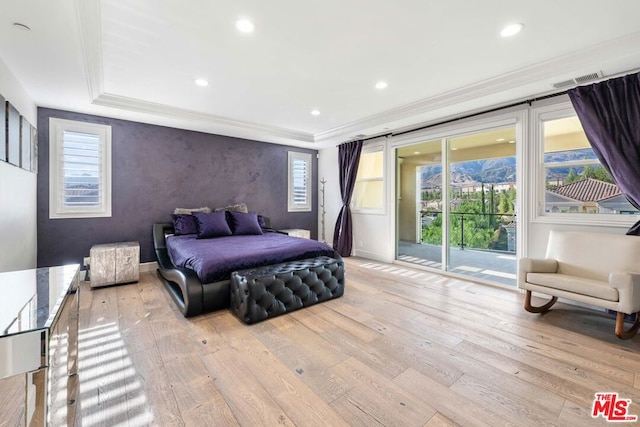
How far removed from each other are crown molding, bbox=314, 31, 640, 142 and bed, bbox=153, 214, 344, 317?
91.7 inches

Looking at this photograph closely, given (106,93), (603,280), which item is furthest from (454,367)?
(106,93)

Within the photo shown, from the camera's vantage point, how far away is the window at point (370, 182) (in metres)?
5.43

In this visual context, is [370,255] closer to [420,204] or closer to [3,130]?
[420,204]

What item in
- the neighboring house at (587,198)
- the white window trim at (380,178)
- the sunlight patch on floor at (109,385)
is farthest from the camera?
the white window trim at (380,178)

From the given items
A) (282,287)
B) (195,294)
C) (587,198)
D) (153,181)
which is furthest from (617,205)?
(153,181)

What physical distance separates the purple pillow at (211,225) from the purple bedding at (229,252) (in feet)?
0.43

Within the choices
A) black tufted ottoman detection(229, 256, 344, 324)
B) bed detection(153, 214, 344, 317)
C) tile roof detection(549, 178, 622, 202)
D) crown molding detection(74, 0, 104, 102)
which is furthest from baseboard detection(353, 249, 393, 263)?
crown molding detection(74, 0, 104, 102)

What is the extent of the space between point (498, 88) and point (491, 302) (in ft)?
8.03

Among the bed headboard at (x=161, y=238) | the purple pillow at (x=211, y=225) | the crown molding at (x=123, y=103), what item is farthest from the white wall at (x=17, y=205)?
the purple pillow at (x=211, y=225)

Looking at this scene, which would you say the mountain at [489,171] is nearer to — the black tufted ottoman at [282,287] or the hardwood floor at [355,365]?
the hardwood floor at [355,365]

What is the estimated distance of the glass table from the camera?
34.5 inches

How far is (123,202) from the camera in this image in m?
4.26

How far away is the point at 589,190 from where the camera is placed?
3.11 m

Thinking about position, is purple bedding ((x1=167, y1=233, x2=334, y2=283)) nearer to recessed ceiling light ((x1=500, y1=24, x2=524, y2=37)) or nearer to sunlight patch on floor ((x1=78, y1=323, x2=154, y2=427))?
sunlight patch on floor ((x1=78, y1=323, x2=154, y2=427))
